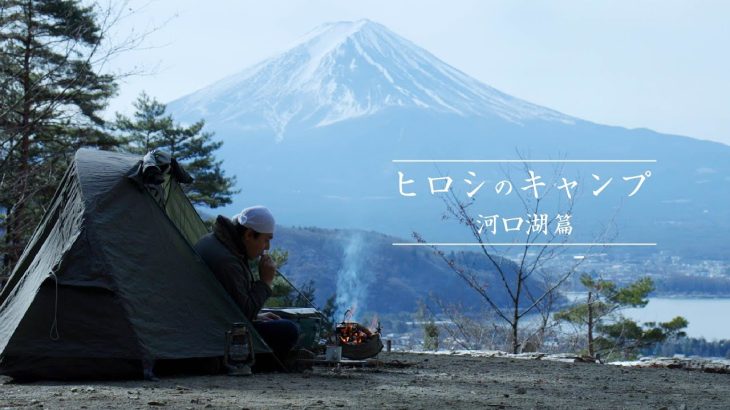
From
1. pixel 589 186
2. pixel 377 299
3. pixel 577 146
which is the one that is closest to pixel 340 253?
pixel 377 299

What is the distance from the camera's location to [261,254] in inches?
309

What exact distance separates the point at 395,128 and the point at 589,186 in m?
26.2

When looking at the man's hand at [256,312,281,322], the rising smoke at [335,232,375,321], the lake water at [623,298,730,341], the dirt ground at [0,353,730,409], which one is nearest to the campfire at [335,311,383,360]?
the dirt ground at [0,353,730,409]

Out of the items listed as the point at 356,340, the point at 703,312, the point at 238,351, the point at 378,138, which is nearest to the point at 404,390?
the point at 238,351

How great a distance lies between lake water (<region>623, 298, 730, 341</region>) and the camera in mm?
42394

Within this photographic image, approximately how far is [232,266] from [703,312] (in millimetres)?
57513

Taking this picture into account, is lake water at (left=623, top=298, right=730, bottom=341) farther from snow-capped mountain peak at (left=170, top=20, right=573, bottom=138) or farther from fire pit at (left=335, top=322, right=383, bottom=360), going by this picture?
snow-capped mountain peak at (left=170, top=20, right=573, bottom=138)

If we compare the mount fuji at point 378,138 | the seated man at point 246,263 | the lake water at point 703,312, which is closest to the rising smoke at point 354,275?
the lake water at point 703,312

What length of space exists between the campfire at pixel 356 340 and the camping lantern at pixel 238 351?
3.14 ft

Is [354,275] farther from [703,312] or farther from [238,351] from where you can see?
[238,351]

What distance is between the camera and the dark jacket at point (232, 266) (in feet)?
25.6

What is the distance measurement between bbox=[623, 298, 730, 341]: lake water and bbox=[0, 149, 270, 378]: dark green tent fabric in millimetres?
25581

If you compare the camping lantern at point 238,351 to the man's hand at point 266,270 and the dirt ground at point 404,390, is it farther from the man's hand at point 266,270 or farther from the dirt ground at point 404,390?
the man's hand at point 266,270

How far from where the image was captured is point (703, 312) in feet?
202
